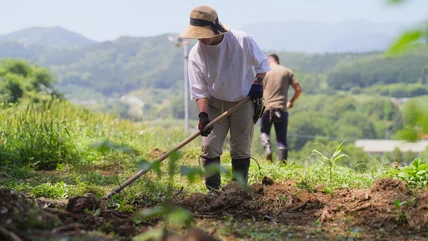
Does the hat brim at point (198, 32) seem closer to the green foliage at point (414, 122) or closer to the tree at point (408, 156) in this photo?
the tree at point (408, 156)

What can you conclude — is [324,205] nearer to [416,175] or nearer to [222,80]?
[416,175]

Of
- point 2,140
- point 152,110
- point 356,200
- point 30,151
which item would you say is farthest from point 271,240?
point 152,110

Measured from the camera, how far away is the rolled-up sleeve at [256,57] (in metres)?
5.53

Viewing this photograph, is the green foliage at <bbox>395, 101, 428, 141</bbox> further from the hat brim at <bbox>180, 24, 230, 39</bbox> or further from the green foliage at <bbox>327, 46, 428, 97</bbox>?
the green foliage at <bbox>327, 46, 428, 97</bbox>

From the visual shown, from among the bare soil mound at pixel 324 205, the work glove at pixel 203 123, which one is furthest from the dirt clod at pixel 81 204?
the work glove at pixel 203 123

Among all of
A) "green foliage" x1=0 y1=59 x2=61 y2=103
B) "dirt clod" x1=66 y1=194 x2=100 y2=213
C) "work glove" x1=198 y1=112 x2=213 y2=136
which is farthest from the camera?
"green foliage" x1=0 y1=59 x2=61 y2=103

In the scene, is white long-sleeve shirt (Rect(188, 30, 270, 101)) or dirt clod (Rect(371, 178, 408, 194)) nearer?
dirt clod (Rect(371, 178, 408, 194))

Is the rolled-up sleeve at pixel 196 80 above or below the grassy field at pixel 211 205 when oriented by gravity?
above

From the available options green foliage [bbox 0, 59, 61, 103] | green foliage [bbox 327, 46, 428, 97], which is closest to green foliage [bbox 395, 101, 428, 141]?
green foliage [bbox 0, 59, 61, 103]

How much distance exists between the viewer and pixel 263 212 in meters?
4.60

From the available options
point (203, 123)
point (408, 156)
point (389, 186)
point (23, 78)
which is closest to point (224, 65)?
point (203, 123)

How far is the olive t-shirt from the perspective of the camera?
9.27m

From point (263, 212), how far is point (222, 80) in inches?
57.3

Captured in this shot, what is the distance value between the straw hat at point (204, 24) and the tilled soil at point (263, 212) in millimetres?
1389
